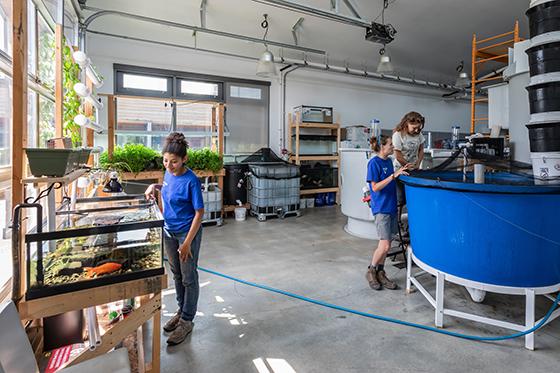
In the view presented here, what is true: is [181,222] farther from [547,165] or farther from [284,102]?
[284,102]

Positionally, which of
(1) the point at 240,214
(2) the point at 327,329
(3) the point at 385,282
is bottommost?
(2) the point at 327,329

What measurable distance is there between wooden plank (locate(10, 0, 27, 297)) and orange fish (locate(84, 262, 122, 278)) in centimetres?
25

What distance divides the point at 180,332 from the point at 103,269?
0.99 meters

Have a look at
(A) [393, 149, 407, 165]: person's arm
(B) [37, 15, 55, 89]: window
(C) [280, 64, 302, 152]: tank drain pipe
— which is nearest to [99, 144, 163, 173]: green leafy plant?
(B) [37, 15, 55, 89]: window

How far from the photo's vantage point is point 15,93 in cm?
140

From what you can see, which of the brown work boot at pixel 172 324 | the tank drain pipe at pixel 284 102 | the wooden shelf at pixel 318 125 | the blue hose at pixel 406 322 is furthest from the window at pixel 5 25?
the tank drain pipe at pixel 284 102

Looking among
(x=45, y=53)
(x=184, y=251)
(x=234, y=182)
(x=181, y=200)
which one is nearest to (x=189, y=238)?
(x=184, y=251)

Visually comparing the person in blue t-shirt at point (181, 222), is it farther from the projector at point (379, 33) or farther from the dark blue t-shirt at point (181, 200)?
the projector at point (379, 33)

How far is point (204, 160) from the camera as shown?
18.3 ft

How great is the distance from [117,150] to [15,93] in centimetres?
379

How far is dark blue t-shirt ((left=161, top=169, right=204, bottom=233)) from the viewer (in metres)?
2.15

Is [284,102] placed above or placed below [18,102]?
above

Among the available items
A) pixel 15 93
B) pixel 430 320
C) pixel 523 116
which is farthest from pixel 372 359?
pixel 523 116

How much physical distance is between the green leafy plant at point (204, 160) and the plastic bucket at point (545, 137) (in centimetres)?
435
